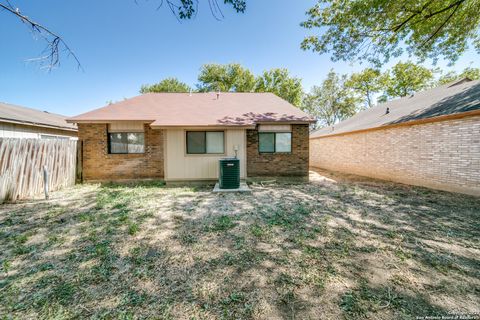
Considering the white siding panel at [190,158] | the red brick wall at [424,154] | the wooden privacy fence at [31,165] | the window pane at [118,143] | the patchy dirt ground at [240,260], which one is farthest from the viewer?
the window pane at [118,143]

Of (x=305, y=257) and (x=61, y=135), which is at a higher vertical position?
(x=61, y=135)

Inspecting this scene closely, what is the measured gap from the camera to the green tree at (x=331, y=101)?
103 feet

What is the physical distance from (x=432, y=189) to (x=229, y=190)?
8229 millimetres

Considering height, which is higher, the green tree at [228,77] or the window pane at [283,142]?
the green tree at [228,77]

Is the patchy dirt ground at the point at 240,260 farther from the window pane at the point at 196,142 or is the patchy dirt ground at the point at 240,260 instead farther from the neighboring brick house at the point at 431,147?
the window pane at the point at 196,142

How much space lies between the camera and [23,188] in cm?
644

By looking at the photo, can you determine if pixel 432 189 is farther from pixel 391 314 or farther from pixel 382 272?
pixel 391 314

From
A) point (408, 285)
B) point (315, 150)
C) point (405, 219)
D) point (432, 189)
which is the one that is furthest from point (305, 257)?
point (315, 150)

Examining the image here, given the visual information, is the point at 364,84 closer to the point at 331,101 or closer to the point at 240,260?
the point at 331,101

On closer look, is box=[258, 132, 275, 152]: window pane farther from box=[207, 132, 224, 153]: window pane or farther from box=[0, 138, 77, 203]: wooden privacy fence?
box=[0, 138, 77, 203]: wooden privacy fence

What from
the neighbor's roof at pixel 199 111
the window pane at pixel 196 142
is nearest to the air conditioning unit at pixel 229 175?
the window pane at pixel 196 142

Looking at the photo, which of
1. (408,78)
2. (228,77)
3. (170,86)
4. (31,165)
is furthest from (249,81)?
(31,165)

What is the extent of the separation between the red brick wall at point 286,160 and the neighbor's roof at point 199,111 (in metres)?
0.79

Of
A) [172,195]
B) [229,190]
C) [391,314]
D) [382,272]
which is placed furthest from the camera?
[229,190]
